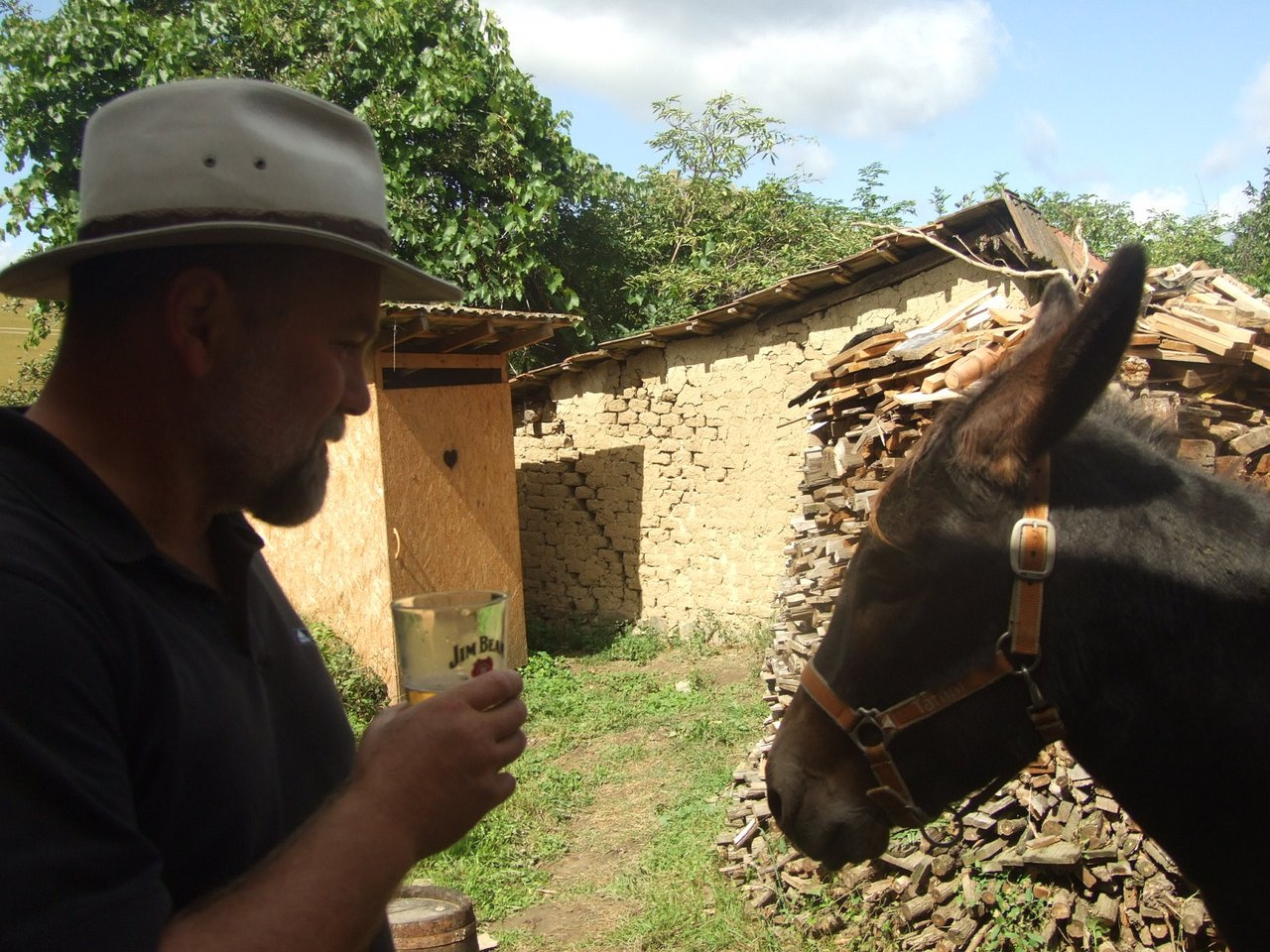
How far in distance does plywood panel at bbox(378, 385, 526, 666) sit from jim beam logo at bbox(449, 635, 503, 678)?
6571 millimetres

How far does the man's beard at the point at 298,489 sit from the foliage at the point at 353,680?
6894mm

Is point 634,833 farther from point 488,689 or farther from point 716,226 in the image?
point 716,226

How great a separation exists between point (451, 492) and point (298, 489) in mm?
7431

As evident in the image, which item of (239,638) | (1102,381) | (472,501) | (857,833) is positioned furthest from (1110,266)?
(472,501)

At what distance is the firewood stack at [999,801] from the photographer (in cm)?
380

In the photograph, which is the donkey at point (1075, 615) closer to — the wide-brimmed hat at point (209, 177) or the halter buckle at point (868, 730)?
the halter buckle at point (868, 730)

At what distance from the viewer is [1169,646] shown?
1.55 meters

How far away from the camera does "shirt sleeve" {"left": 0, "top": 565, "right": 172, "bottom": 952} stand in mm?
808

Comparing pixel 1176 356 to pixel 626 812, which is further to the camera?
pixel 626 812

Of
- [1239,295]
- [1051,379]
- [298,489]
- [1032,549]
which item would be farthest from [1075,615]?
[1239,295]

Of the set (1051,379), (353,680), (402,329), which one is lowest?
(353,680)

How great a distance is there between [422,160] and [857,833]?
39.3ft

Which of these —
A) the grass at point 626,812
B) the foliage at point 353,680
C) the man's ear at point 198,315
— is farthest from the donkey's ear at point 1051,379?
the foliage at point 353,680

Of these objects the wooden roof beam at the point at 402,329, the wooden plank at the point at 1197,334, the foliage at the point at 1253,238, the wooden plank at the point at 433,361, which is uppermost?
the foliage at the point at 1253,238
